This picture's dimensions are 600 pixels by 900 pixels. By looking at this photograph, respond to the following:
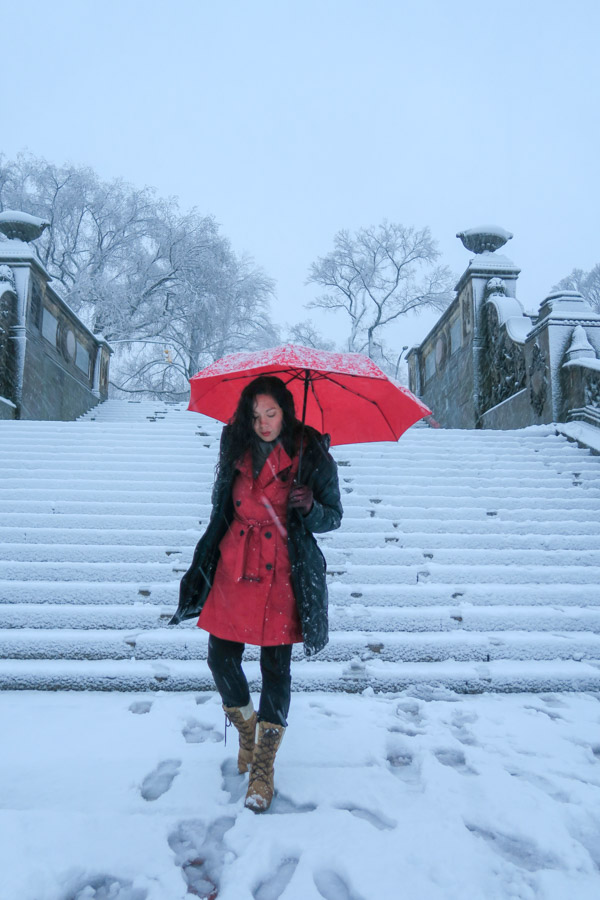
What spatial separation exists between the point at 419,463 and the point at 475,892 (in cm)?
486

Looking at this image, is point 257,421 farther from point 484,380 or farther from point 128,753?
point 484,380

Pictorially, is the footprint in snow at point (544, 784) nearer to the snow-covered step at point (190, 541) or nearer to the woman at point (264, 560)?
the woman at point (264, 560)

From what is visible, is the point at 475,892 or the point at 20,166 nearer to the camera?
the point at 475,892

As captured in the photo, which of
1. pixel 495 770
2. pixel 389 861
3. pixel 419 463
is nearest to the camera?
pixel 389 861

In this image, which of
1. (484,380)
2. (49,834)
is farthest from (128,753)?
(484,380)

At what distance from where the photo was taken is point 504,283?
420 inches

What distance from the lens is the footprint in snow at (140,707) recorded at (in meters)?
2.72

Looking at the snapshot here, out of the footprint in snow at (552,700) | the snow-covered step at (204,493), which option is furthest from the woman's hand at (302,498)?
the snow-covered step at (204,493)

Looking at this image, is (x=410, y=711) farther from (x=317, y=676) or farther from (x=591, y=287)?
(x=591, y=287)

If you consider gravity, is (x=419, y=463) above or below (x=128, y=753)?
above

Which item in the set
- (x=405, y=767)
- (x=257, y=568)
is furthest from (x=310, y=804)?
(x=257, y=568)

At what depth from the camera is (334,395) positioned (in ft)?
7.62

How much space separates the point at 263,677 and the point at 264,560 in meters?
0.43

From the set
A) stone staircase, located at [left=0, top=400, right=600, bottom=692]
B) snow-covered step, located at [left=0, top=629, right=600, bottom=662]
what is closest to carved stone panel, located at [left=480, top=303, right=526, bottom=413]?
stone staircase, located at [left=0, top=400, right=600, bottom=692]
